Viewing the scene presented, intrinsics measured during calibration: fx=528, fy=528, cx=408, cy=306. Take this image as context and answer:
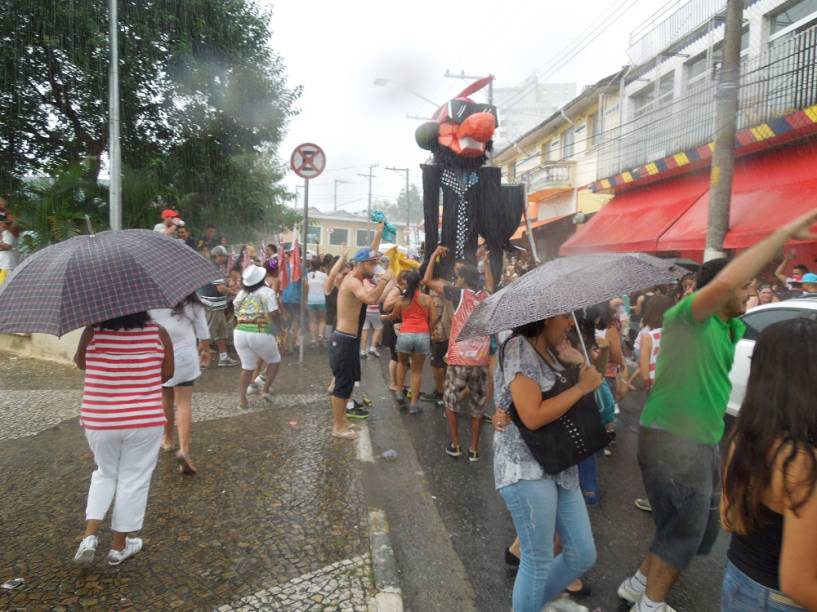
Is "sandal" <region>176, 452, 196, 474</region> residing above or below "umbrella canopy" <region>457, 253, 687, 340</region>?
below

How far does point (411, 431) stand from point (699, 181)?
7450 millimetres

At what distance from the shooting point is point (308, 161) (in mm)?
8336

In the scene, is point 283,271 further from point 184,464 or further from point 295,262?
point 184,464

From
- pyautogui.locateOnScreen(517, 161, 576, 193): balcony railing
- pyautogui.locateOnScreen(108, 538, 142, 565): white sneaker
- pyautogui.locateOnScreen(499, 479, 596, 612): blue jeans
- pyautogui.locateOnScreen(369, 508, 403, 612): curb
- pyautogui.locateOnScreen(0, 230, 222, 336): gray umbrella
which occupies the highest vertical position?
pyautogui.locateOnScreen(517, 161, 576, 193): balcony railing

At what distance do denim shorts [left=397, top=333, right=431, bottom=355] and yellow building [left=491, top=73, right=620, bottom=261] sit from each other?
31.9 feet

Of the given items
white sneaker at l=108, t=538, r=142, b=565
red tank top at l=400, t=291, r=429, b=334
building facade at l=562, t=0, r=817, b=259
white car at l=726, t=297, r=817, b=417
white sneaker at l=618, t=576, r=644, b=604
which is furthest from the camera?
building facade at l=562, t=0, r=817, b=259

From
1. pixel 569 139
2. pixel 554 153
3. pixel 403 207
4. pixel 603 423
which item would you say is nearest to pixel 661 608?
pixel 603 423

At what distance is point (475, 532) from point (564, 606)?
38.5 inches

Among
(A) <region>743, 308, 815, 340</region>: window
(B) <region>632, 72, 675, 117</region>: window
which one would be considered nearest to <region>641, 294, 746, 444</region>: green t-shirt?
(A) <region>743, 308, 815, 340</region>: window

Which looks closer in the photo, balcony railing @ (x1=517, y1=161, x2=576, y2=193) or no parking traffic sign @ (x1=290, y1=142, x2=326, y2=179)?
no parking traffic sign @ (x1=290, y1=142, x2=326, y2=179)

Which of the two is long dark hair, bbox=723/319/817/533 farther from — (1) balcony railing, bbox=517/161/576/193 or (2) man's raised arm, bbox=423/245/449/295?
(1) balcony railing, bbox=517/161/576/193

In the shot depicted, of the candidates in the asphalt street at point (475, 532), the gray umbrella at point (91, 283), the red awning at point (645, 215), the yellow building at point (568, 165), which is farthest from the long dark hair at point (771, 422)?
the yellow building at point (568, 165)

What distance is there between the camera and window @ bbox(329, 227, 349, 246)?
51.0 m

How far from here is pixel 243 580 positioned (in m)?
2.88
